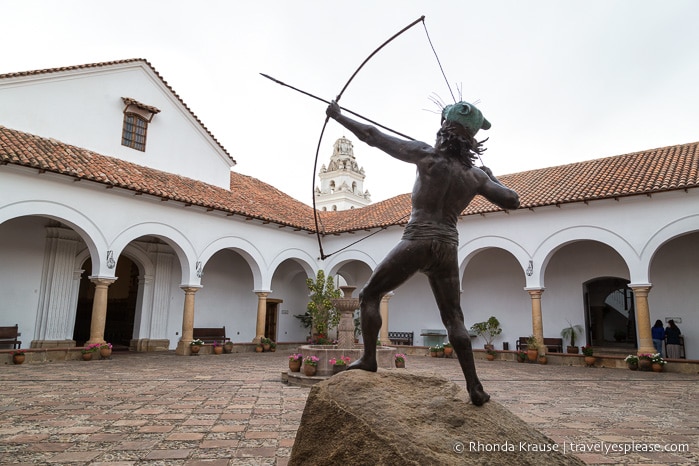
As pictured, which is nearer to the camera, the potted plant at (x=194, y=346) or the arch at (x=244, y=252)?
the potted plant at (x=194, y=346)

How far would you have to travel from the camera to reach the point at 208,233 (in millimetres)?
15766

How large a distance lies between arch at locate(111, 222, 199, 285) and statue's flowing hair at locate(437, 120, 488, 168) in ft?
39.1

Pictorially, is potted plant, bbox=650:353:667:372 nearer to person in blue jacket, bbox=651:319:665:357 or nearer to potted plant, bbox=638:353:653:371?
potted plant, bbox=638:353:653:371

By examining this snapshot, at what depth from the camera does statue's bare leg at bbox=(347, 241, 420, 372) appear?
358cm

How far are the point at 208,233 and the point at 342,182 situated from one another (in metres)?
34.7

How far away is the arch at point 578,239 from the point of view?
13.4 meters

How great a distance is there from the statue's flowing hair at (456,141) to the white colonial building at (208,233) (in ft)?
31.9

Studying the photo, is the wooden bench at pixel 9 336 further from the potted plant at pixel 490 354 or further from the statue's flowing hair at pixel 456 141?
the potted plant at pixel 490 354

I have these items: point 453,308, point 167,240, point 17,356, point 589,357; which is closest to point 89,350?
→ point 17,356

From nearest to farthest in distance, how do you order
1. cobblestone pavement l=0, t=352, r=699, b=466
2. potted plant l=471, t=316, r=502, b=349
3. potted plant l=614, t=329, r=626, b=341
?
cobblestone pavement l=0, t=352, r=699, b=466
potted plant l=471, t=316, r=502, b=349
potted plant l=614, t=329, r=626, b=341

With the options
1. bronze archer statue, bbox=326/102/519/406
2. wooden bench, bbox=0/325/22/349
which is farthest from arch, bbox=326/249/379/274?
bronze archer statue, bbox=326/102/519/406

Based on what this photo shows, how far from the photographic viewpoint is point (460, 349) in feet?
11.3

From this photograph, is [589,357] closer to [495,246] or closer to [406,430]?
[495,246]

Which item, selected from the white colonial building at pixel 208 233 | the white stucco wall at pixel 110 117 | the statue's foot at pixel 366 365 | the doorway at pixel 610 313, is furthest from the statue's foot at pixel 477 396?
the white stucco wall at pixel 110 117
